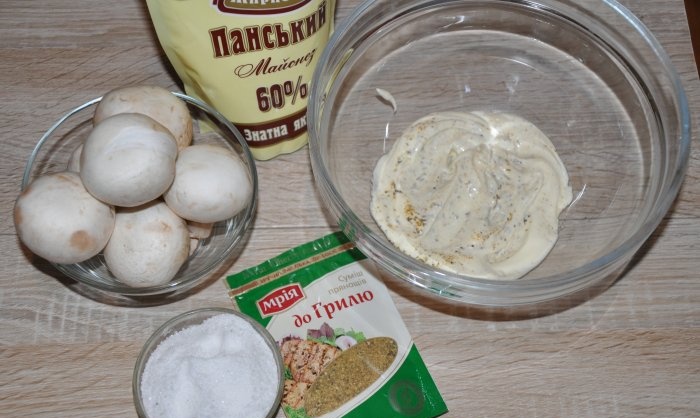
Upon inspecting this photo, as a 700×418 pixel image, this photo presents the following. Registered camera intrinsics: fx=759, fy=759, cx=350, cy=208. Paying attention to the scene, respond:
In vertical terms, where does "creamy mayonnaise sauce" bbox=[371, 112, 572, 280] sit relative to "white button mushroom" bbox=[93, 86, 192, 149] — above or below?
below

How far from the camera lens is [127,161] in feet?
Answer: 3.15

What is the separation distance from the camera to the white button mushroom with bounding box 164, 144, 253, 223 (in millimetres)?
1022

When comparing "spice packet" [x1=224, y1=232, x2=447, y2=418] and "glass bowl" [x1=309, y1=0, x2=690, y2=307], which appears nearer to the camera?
"spice packet" [x1=224, y1=232, x2=447, y2=418]

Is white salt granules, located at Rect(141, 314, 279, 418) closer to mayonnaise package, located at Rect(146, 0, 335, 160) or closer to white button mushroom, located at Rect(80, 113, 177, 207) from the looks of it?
white button mushroom, located at Rect(80, 113, 177, 207)

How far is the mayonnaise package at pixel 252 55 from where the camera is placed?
1.03 metres

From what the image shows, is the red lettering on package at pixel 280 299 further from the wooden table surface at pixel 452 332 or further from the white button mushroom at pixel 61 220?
the white button mushroom at pixel 61 220

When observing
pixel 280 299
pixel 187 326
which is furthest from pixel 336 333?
pixel 187 326

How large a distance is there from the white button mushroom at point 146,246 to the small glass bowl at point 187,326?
0.22 ft

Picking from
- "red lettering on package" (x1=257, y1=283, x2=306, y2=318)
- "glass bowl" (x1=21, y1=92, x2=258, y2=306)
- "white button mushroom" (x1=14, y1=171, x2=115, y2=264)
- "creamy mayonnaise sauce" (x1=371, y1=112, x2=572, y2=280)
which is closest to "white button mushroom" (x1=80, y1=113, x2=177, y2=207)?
"white button mushroom" (x1=14, y1=171, x2=115, y2=264)

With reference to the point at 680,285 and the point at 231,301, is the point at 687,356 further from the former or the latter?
the point at 231,301

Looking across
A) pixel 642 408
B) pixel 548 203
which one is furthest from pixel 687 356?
pixel 548 203

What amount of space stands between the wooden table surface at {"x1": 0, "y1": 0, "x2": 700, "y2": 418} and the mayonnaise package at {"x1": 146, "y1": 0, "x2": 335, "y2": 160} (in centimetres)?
9

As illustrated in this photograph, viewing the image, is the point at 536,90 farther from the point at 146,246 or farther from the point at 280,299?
the point at 146,246

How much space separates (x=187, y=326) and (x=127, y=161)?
269mm
